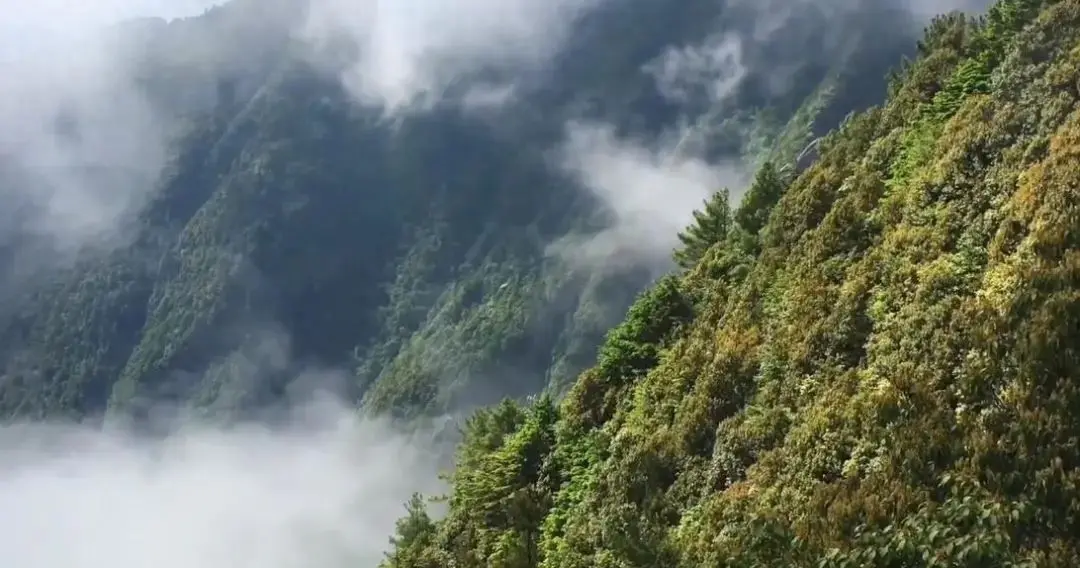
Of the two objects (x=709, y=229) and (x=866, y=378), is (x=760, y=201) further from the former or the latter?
(x=866, y=378)

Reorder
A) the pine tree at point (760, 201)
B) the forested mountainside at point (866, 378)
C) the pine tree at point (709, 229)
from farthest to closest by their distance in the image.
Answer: the pine tree at point (709, 229) < the pine tree at point (760, 201) < the forested mountainside at point (866, 378)

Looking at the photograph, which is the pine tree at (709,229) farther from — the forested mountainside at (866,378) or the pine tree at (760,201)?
the forested mountainside at (866,378)

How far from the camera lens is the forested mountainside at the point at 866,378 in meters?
17.5

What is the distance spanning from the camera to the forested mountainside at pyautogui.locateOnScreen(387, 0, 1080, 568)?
17516 mm

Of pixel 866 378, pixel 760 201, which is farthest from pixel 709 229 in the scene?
pixel 866 378

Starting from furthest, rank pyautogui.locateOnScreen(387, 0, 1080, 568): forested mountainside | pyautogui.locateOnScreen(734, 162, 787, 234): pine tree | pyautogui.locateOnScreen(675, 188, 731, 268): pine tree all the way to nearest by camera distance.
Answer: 1. pyautogui.locateOnScreen(675, 188, 731, 268): pine tree
2. pyautogui.locateOnScreen(734, 162, 787, 234): pine tree
3. pyautogui.locateOnScreen(387, 0, 1080, 568): forested mountainside

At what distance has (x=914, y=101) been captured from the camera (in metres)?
42.5

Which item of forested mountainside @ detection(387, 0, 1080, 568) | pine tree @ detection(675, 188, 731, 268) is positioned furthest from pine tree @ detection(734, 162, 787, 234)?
pine tree @ detection(675, 188, 731, 268)

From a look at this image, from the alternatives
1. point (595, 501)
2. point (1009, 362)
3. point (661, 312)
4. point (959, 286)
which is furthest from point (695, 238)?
point (1009, 362)

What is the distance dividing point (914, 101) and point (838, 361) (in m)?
21.9

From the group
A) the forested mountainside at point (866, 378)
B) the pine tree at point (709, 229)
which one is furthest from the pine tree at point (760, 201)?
the pine tree at point (709, 229)

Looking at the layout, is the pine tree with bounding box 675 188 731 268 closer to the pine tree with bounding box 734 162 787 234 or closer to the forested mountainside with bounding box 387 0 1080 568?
the pine tree with bounding box 734 162 787 234

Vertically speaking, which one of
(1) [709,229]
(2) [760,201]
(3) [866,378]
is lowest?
(3) [866,378]

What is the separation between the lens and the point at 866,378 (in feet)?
76.3
